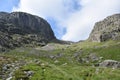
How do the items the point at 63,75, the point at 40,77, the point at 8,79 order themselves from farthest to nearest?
the point at 63,75 → the point at 40,77 → the point at 8,79

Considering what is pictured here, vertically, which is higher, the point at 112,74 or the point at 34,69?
the point at 34,69

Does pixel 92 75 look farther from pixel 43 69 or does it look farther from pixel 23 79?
pixel 23 79

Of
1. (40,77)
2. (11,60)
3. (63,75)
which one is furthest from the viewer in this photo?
(11,60)

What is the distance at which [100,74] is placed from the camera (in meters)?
69.4

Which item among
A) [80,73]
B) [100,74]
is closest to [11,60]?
[80,73]

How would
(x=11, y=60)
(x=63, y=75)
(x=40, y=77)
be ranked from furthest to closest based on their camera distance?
(x=11, y=60) < (x=63, y=75) < (x=40, y=77)

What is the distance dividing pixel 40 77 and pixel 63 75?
647 cm

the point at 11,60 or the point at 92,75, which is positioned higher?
the point at 11,60

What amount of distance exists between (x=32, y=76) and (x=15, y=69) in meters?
4.64

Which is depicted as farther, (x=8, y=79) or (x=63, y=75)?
(x=63, y=75)

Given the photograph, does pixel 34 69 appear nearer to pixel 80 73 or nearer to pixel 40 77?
pixel 40 77

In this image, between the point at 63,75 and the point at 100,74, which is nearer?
the point at 63,75

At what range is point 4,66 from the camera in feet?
196

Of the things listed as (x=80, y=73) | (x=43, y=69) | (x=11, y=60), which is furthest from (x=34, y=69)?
Answer: (x=80, y=73)
